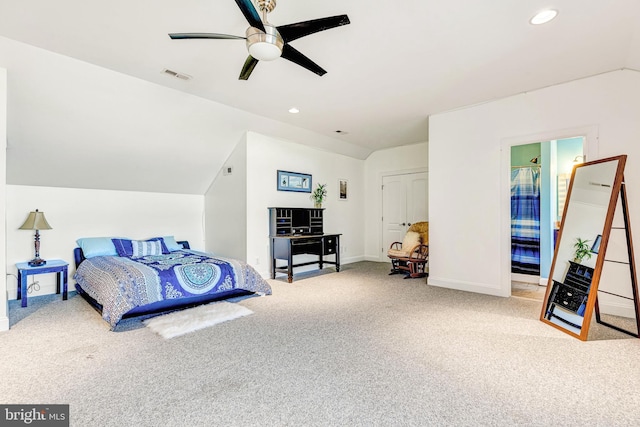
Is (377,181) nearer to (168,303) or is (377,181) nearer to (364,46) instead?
(364,46)

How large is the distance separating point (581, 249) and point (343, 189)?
4.55m

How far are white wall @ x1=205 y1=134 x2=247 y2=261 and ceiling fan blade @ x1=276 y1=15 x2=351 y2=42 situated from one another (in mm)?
3164

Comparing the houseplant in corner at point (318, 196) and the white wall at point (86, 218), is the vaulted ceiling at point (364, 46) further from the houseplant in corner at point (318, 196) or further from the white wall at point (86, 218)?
the white wall at point (86, 218)

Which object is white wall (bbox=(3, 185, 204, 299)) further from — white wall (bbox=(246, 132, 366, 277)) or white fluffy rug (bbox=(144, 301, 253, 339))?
white fluffy rug (bbox=(144, 301, 253, 339))

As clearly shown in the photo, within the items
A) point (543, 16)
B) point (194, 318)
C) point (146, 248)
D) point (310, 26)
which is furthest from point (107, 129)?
point (543, 16)

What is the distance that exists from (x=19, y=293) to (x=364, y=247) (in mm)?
6113

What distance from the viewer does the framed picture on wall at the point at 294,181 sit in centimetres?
577

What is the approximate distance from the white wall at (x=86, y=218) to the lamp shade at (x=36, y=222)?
296mm

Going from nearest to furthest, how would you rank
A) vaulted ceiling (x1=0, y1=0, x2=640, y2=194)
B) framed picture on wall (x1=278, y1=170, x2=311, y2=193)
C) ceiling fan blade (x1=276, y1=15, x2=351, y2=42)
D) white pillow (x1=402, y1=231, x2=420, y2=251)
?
1. ceiling fan blade (x1=276, y1=15, x2=351, y2=42)
2. vaulted ceiling (x1=0, y1=0, x2=640, y2=194)
3. white pillow (x1=402, y1=231, x2=420, y2=251)
4. framed picture on wall (x1=278, y1=170, x2=311, y2=193)

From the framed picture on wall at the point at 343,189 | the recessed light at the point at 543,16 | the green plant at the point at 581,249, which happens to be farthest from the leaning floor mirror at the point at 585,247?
the framed picture on wall at the point at 343,189

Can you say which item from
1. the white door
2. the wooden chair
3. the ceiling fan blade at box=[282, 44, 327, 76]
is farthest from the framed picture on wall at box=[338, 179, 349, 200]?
the ceiling fan blade at box=[282, 44, 327, 76]

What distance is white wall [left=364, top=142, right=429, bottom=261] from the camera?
274 inches

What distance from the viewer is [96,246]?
4574mm

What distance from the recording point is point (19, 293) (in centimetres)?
407
